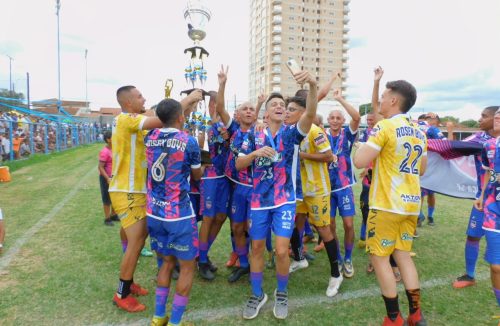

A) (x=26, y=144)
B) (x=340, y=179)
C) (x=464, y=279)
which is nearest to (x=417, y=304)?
(x=464, y=279)

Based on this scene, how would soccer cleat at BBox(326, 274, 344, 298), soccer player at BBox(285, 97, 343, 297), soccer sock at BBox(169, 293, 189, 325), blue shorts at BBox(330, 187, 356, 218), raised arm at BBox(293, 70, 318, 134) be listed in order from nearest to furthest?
1. raised arm at BBox(293, 70, 318, 134)
2. soccer sock at BBox(169, 293, 189, 325)
3. soccer cleat at BBox(326, 274, 344, 298)
4. soccer player at BBox(285, 97, 343, 297)
5. blue shorts at BBox(330, 187, 356, 218)

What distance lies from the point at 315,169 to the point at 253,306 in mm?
1822

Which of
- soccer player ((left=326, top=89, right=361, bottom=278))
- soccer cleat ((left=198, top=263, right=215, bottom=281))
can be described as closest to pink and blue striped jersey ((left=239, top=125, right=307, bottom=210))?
soccer player ((left=326, top=89, right=361, bottom=278))

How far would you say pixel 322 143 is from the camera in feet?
13.2

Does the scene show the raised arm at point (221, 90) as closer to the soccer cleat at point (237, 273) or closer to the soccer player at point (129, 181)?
the soccer player at point (129, 181)

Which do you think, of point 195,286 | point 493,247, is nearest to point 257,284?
point 195,286

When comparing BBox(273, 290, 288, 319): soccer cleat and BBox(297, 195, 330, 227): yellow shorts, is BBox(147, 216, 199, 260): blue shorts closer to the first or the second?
BBox(273, 290, 288, 319): soccer cleat

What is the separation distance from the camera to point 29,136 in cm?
1692

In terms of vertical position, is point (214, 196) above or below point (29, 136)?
below

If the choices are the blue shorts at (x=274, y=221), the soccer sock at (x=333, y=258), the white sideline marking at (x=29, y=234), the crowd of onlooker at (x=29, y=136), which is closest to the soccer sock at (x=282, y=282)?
the blue shorts at (x=274, y=221)

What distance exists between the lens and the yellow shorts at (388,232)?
2979 mm

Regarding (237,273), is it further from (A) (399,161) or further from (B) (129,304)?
(A) (399,161)

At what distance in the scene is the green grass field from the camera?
333 cm

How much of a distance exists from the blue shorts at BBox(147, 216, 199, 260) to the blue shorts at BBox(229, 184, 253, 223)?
46.1 inches
